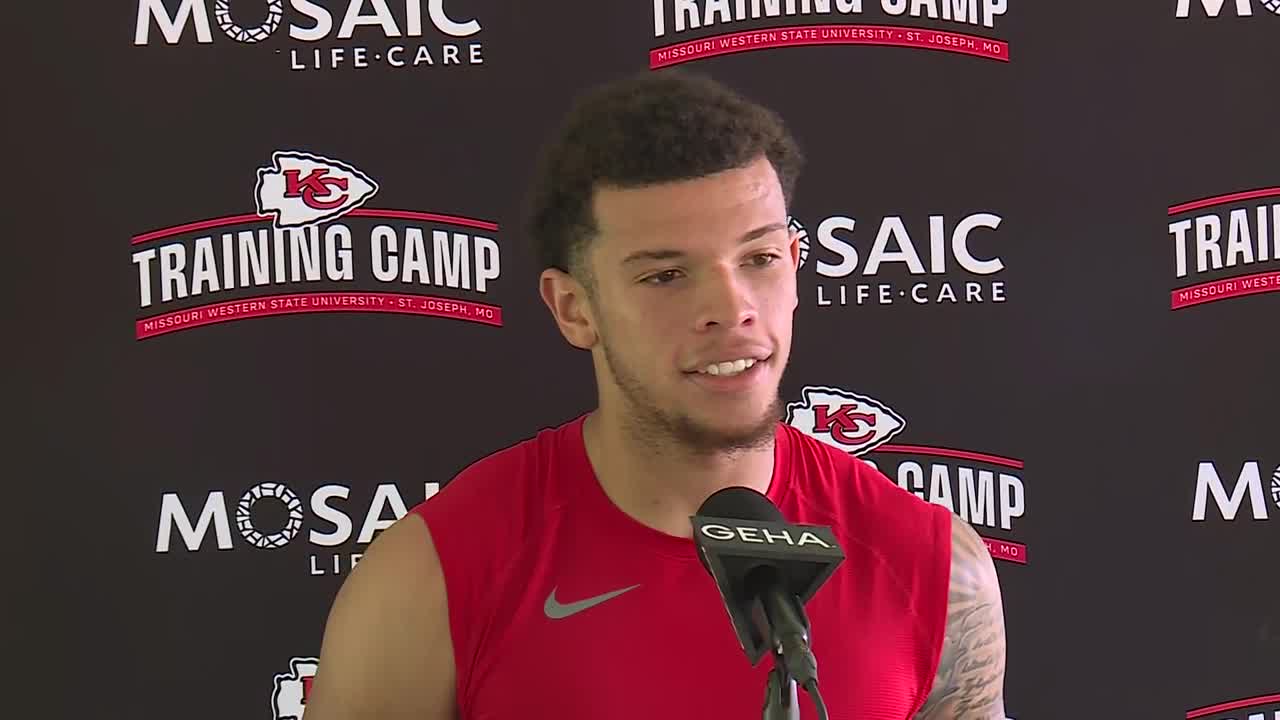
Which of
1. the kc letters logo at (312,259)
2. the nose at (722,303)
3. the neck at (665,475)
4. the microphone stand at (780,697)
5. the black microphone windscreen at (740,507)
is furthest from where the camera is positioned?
the kc letters logo at (312,259)

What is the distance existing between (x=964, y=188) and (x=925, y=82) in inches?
6.9

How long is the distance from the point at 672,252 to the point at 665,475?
0.87 feet

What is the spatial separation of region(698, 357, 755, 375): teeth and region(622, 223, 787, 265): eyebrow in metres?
0.12

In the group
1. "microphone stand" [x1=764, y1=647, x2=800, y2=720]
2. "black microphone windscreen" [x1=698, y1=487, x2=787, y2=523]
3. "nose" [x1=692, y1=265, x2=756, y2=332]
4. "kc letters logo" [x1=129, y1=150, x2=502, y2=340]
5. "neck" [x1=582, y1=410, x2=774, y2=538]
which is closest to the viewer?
"microphone stand" [x1=764, y1=647, x2=800, y2=720]

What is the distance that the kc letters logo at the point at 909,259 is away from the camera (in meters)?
1.90

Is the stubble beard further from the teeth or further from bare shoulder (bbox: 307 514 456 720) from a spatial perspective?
bare shoulder (bbox: 307 514 456 720)

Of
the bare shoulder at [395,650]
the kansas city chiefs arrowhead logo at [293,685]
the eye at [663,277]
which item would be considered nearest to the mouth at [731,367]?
the eye at [663,277]

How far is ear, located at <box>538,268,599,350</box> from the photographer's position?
139cm

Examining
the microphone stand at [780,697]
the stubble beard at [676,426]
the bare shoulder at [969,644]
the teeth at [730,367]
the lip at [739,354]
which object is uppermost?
the lip at [739,354]

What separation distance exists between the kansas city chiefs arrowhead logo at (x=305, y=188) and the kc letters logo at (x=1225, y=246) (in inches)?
49.5

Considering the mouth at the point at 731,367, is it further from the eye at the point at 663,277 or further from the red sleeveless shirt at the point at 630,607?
the red sleeveless shirt at the point at 630,607

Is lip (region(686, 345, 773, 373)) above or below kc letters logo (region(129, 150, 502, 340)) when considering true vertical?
below

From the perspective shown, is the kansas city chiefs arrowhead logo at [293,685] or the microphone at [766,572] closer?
the microphone at [766,572]

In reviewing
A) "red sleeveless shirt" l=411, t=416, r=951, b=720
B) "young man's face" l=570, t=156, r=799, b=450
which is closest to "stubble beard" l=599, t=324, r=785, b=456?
"young man's face" l=570, t=156, r=799, b=450
